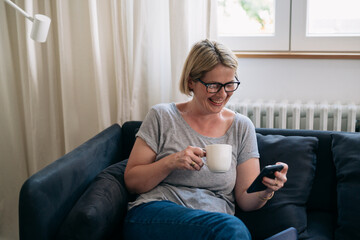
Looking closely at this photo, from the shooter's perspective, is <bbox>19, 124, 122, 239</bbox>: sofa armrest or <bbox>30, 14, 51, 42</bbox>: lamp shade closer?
<bbox>19, 124, 122, 239</bbox>: sofa armrest

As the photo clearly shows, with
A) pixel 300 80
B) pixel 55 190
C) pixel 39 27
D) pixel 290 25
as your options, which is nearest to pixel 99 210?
pixel 55 190

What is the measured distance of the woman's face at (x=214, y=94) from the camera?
1.71 m

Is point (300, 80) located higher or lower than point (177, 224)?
higher

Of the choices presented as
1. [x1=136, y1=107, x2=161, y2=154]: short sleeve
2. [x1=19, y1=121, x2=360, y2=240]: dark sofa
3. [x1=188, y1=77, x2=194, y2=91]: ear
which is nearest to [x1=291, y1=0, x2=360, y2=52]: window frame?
[x1=19, y1=121, x2=360, y2=240]: dark sofa

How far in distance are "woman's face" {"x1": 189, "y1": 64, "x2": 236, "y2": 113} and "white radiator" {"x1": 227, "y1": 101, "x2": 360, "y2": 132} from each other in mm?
628

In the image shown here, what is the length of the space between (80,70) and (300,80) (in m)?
1.28

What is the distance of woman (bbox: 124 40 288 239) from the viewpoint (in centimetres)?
157

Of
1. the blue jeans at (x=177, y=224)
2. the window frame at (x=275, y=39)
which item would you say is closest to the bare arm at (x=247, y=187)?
the blue jeans at (x=177, y=224)

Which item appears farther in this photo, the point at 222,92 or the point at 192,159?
Answer: the point at 222,92

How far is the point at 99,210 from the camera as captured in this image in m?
1.55

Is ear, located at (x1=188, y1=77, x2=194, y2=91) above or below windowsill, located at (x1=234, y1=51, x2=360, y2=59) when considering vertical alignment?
below

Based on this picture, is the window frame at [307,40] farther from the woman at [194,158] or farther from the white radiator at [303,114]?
the woman at [194,158]

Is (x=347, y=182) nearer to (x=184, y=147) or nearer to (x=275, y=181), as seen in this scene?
(x=275, y=181)

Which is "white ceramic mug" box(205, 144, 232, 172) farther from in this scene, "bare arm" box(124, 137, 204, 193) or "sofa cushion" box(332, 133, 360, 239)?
"sofa cushion" box(332, 133, 360, 239)
